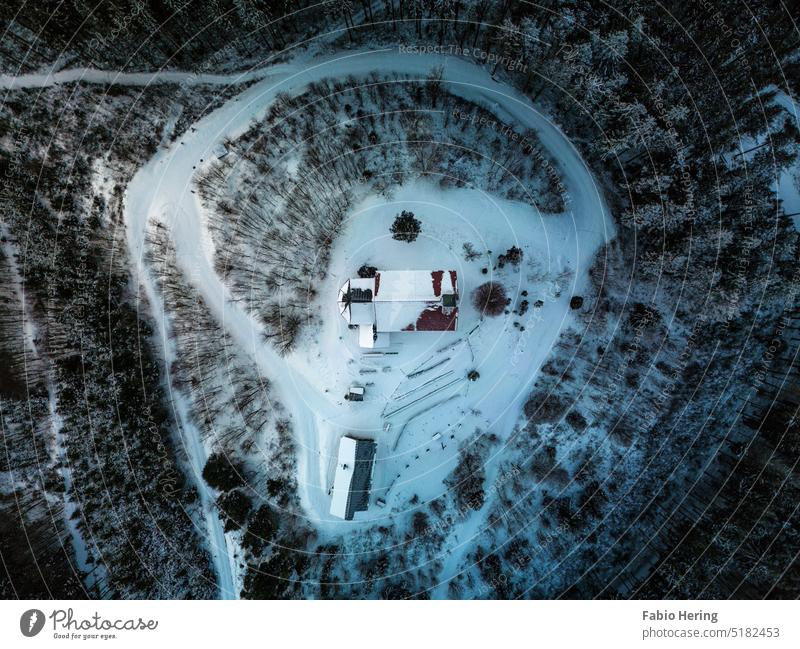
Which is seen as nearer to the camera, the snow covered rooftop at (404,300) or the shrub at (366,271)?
the snow covered rooftop at (404,300)

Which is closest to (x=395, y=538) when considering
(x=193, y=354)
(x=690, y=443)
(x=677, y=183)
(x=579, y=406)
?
(x=579, y=406)

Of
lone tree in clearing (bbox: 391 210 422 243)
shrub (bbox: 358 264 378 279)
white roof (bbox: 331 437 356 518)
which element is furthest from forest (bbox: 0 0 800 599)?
shrub (bbox: 358 264 378 279)

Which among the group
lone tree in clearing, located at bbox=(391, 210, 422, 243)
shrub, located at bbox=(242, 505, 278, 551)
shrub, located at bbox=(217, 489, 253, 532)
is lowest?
shrub, located at bbox=(242, 505, 278, 551)

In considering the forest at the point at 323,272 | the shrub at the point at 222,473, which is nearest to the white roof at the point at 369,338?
the forest at the point at 323,272

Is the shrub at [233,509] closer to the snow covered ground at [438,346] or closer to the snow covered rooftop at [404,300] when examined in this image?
the snow covered ground at [438,346]

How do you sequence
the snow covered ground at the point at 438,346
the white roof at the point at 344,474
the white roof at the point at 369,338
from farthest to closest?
1. the snow covered ground at the point at 438,346
2. the white roof at the point at 344,474
3. the white roof at the point at 369,338

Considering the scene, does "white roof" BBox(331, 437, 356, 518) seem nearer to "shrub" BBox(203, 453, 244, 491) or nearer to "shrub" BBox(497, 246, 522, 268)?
"shrub" BBox(203, 453, 244, 491)

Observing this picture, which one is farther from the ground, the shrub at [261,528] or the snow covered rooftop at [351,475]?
the snow covered rooftop at [351,475]
